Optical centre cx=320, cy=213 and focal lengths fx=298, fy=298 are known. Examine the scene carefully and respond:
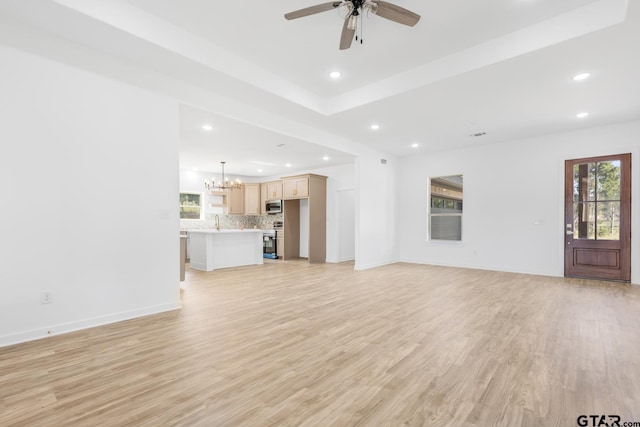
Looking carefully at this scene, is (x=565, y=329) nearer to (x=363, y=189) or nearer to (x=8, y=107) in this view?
(x=363, y=189)

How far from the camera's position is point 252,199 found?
33.4 ft

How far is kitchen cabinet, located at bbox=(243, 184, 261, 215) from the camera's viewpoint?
33.2ft

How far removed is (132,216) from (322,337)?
2.56 metres

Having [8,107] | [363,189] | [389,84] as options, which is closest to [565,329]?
[389,84]

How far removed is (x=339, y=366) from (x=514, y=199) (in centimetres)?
625

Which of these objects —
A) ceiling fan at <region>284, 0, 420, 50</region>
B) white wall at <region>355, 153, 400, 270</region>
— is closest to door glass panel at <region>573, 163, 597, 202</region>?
white wall at <region>355, 153, 400, 270</region>

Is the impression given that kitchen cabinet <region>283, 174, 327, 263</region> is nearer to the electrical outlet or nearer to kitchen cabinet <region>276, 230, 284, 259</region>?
kitchen cabinet <region>276, 230, 284, 259</region>

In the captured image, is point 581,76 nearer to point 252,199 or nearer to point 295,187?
point 295,187

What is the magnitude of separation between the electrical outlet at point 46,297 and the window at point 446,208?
7.64 metres

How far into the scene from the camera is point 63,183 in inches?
119

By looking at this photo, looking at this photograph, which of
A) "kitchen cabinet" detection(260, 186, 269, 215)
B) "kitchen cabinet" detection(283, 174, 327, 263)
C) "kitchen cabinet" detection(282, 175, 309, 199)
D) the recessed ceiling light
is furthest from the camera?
"kitchen cabinet" detection(260, 186, 269, 215)

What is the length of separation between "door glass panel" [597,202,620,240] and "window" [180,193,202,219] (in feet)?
33.5

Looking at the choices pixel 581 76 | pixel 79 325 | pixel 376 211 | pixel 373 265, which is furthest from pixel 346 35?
pixel 373 265

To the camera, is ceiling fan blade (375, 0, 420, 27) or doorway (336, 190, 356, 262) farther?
doorway (336, 190, 356, 262)
